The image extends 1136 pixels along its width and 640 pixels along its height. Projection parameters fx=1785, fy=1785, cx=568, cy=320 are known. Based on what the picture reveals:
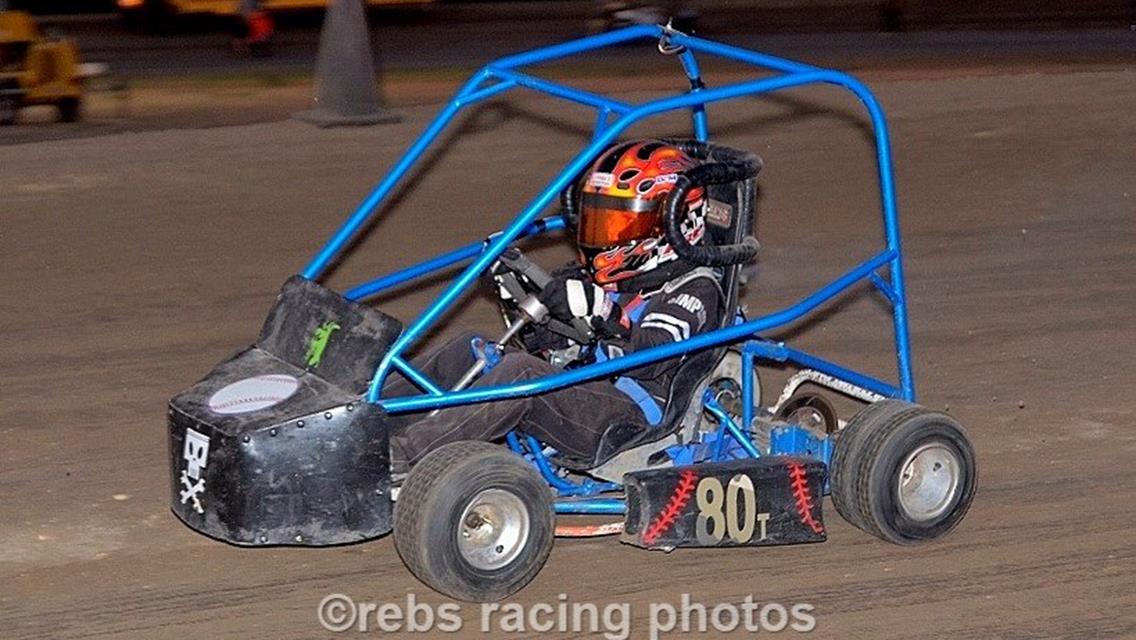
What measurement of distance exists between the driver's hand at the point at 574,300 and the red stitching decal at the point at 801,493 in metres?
0.64

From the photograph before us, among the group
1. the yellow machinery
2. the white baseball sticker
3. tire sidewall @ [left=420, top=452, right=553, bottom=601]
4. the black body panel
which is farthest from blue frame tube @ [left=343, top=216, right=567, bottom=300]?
the yellow machinery

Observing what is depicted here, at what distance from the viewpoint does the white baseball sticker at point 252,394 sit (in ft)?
14.2

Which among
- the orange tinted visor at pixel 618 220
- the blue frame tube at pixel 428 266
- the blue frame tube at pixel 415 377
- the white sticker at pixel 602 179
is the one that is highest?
the white sticker at pixel 602 179

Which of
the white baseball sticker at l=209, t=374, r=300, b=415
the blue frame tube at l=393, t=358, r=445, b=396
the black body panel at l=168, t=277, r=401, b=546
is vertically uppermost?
the blue frame tube at l=393, t=358, r=445, b=396

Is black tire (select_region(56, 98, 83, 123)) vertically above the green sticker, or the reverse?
the green sticker

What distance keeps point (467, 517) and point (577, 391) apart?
1.70 feet

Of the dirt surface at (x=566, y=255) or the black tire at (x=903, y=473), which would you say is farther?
the black tire at (x=903, y=473)

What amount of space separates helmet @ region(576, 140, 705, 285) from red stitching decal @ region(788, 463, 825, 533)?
0.64 m

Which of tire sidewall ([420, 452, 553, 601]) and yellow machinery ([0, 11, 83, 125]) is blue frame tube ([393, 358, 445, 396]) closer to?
tire sidewall ([420, 452, 553, 601])

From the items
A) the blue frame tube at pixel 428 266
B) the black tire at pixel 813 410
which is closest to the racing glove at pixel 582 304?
the blue frame tube at pixel 428 266

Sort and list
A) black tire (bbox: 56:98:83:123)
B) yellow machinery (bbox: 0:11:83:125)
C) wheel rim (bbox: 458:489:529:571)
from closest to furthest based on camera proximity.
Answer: wheel rim (bbox: 458:489:529:571)
yellow machinery (bbox: 0:11:83:125)
black tire (bbox: 56:98:83:123)

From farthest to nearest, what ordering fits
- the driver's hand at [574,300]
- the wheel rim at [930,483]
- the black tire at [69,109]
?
the black tire at [69,109] < the wheel rim at [930,483] < the driver's hand at [574,300]

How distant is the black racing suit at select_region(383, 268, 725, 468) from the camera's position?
450cm

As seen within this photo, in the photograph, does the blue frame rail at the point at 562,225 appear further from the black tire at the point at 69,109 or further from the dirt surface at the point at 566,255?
the black tire at the point at 69,109
